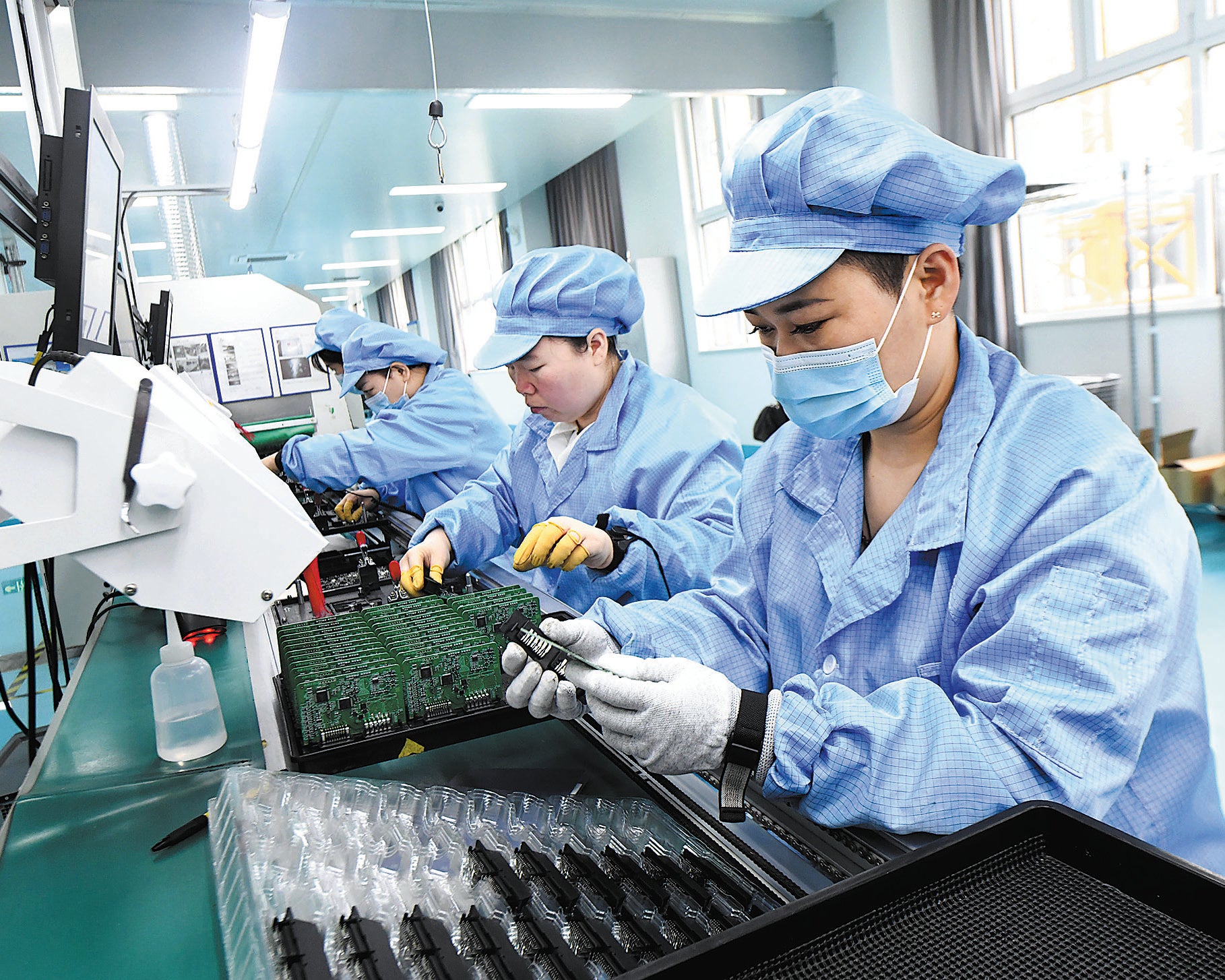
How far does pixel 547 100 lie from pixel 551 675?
243 inches

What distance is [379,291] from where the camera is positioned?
20031mm

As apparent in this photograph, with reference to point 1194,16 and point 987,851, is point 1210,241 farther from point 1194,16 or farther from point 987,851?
point 987,851

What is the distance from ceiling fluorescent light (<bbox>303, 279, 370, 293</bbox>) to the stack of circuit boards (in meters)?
16.9

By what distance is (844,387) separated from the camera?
42.9 inches

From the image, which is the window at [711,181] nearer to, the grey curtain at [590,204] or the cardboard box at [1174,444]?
the grey curtain at [590,204]

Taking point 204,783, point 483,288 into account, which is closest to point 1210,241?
point 204,783

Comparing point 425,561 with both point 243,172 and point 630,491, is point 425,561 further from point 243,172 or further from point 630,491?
point 243,172

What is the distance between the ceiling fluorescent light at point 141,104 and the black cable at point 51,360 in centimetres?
512

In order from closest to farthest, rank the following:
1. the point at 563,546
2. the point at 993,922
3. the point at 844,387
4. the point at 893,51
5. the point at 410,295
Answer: the point at 993,922 < the point at 844,387 < the point at 563,546 < the point at 893,51 < the point at 410,295

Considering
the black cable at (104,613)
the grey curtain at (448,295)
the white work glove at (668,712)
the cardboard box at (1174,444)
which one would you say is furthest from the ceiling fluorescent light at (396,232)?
the white work glove at (668,712)

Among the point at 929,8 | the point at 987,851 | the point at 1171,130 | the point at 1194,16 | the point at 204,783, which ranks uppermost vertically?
the point at 929,8

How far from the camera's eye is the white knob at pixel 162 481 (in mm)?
814

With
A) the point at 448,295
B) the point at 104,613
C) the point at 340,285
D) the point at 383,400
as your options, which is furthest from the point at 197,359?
the point at 340,285

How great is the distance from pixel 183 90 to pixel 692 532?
4.53 m
